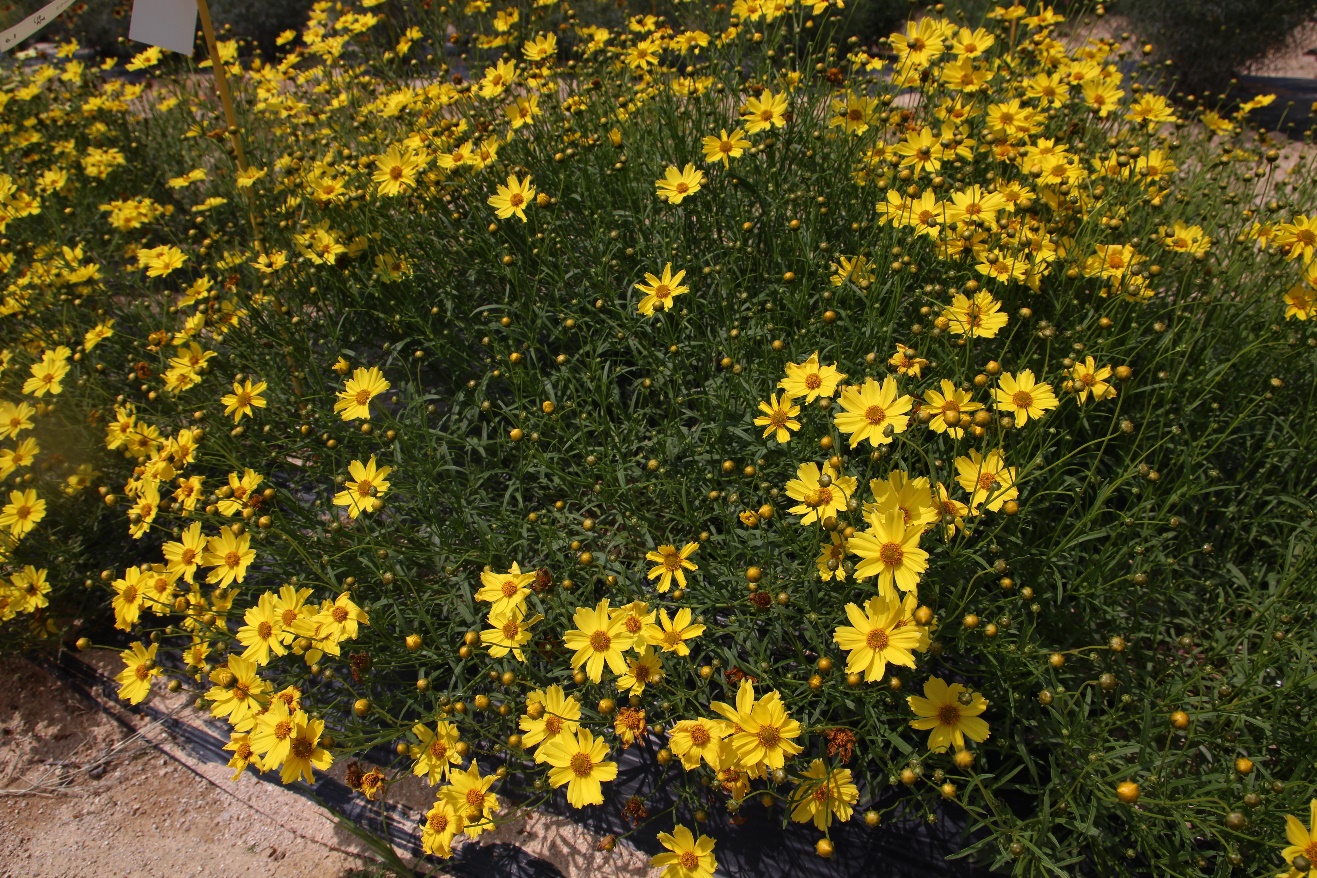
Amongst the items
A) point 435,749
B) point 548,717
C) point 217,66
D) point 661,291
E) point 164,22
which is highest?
point 164,22

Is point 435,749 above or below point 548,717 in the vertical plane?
below

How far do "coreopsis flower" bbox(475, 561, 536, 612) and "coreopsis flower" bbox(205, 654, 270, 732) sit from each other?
652mm

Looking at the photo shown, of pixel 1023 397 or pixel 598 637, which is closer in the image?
pixel 598 637

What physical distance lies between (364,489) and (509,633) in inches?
27.4

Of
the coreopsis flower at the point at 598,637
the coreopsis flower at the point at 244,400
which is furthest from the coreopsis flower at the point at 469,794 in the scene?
the coreopsis flower at the point at 244,400

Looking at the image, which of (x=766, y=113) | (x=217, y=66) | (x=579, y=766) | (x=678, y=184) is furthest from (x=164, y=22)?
(x=579, y=766)

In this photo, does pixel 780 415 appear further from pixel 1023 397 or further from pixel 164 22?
pixel 164 22

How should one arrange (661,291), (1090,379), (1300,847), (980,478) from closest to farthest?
1. (1300,847)
2. (980,478)
3. (1090,379)
4. (661,291)

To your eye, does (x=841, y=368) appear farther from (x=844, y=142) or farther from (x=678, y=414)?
(x=844, y=142)

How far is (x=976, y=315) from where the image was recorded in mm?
2262

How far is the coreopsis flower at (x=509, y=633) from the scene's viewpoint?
1898 millimetres

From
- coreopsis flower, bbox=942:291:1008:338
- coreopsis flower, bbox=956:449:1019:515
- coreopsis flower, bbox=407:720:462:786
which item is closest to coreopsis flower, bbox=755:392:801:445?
coreopsis flower, bbox=956:449:1019:515

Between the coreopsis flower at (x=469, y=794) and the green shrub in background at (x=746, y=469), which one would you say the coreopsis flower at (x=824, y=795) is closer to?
the green shrub in background at (x=746, y=469)

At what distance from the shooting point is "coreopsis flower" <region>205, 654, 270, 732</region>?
199 centimetres
